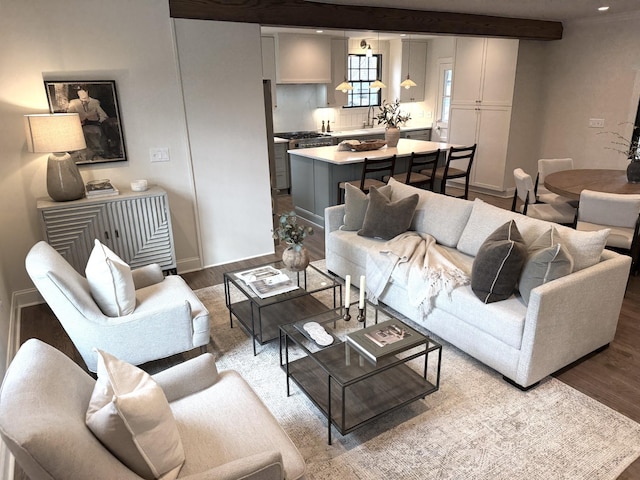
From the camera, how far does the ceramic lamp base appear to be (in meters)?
3.45

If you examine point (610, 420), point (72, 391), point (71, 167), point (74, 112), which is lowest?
point (610, 420)

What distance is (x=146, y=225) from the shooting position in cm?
380

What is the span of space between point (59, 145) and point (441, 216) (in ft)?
9.85

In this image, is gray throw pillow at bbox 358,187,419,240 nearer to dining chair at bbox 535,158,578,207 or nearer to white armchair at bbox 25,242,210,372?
white armchair at bbox 25,242,210,372

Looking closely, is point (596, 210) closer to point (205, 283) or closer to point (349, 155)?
A: point (349, 155)

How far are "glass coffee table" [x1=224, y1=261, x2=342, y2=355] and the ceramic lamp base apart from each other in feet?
4.94

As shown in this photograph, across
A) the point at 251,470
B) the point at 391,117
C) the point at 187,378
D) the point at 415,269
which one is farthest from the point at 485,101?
the point at 251,470

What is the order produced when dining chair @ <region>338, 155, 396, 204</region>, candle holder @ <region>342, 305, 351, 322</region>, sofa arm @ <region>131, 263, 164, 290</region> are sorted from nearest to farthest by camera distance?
candle holder @ <region>342, 305, 351, 322</region>
sofa arm @ <region>131, 263, 164, 290</region>
dining chair @ <region>338, 155, 396, 204</region>

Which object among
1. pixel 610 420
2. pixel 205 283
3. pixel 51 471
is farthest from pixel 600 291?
pixel 205 283

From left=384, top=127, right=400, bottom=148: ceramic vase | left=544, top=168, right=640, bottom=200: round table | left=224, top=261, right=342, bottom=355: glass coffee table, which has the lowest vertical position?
left=224, top=261, right=342, bottom=355: glass coffee table

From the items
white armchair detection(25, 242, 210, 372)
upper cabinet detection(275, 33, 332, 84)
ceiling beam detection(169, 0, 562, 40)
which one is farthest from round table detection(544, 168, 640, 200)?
upper cabinet detection(275, 33, 332, 84)

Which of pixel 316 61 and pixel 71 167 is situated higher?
pixel 316 61

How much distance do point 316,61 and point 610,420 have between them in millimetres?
6644

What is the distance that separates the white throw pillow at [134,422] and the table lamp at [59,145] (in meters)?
2.41
